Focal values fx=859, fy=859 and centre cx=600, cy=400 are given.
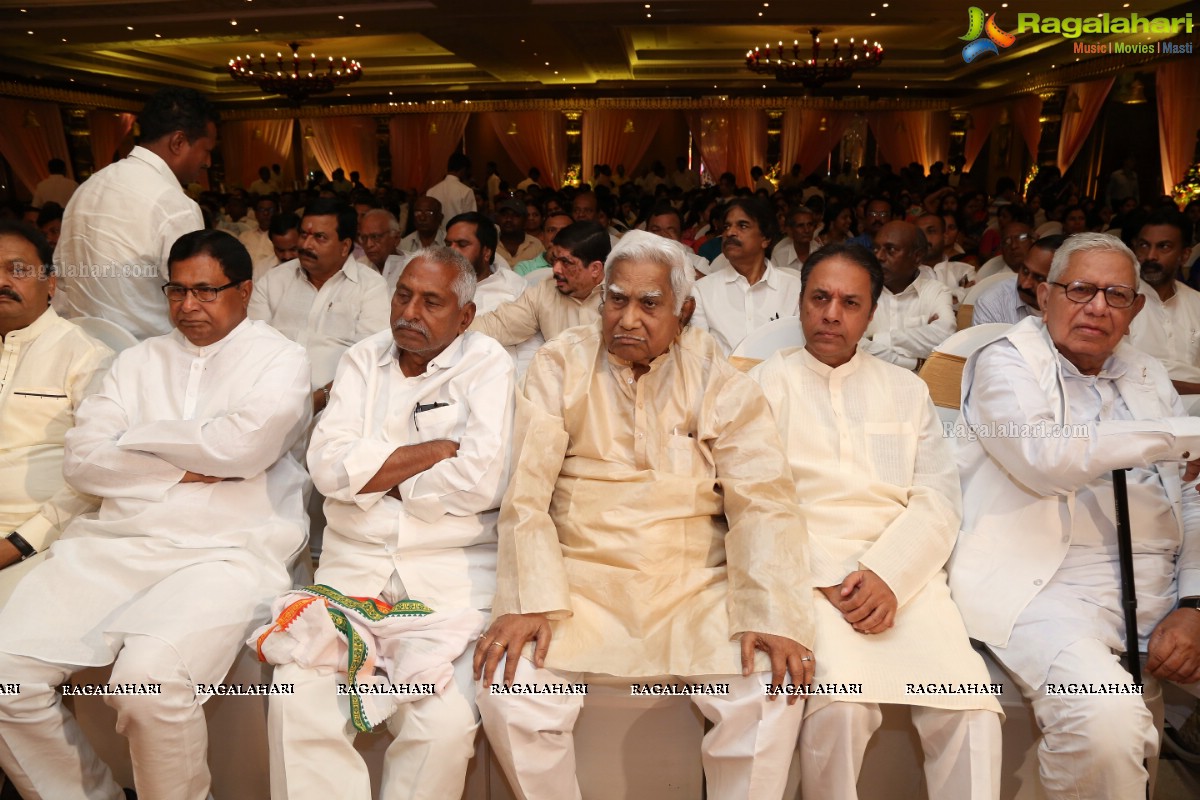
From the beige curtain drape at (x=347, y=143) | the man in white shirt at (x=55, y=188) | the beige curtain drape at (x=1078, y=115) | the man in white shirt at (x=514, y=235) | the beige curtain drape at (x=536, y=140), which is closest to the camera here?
the man in white shirt at (x=514, y=235)

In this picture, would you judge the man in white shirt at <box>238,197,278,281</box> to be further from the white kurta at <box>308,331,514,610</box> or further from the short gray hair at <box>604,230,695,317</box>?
the short gray hair at <box>604,230,695,317</box>

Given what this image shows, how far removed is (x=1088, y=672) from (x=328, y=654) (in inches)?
72.4

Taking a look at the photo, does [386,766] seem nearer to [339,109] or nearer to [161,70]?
[161,70]

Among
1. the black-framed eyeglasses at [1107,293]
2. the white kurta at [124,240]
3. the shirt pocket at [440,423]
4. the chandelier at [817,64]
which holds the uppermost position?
the chandelier at [817,64]

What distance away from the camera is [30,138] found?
15.7m

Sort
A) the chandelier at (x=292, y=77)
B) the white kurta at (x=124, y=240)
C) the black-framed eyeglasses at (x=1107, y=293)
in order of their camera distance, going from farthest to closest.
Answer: the chandelier at (x=292, y=77) < the white kurta at (x=124, y=240) < the black-framed eyeglasses at (x=1107, y=293)

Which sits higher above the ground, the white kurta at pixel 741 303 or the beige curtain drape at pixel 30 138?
the beige curtain drape at pixel 30 138

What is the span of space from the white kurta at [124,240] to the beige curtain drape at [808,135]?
16.9m

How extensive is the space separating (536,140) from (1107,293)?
17.7 m

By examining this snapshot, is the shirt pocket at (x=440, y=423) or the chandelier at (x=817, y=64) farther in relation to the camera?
the chandelier at (x=817, y=64)

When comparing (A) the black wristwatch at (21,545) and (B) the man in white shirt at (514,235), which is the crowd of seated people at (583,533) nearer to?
(A) the black wristwatch at (21,545)

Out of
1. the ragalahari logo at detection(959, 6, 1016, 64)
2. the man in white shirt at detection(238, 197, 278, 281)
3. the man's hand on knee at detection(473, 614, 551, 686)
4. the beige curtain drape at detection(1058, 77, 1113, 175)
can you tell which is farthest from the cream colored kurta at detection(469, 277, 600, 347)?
the beige curtain drape at detection(1058, 77, 1113, 175)

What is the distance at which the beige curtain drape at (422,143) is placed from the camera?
62.7 feet

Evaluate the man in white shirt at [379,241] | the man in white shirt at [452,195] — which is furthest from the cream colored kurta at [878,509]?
the man in white shirt at [452,195]
